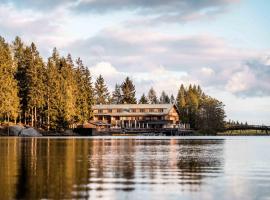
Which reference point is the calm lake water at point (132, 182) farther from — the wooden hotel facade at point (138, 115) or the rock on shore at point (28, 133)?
the wooden hotel facade at point (138, 115)

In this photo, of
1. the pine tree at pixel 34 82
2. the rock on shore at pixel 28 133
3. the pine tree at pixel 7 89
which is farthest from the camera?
the pine tree at pixel 34 82

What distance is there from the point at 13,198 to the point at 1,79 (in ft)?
349

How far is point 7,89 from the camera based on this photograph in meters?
120

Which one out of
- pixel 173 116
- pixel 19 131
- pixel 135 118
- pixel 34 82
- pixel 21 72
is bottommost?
pixel 19 131

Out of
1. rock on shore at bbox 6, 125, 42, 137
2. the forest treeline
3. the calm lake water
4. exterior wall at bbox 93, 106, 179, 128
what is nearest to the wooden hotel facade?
exterior wall at bbox 93, 106, 179, 128

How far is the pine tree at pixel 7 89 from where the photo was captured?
118 m

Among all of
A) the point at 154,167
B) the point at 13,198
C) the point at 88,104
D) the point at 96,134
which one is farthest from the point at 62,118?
the point at 13,198

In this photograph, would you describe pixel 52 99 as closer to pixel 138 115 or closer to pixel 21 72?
pixel 21 72

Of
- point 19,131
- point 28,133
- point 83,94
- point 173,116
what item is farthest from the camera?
point 173,116

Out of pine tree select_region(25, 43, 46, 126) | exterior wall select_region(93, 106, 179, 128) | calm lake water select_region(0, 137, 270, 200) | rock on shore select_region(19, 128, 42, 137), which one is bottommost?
calm lake water select_region(0, 137, 270, 200)

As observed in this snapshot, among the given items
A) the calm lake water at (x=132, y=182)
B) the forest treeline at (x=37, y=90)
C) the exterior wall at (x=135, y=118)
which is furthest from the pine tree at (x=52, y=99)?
the calm lake water at (x=132, y=182)

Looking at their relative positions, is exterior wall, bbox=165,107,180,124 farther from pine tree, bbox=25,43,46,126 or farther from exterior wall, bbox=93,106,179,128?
pine tree, bbox=25,43,46,126

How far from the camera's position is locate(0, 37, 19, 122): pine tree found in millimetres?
117562

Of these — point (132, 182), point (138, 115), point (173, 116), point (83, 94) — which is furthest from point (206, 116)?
point (132, 182)
